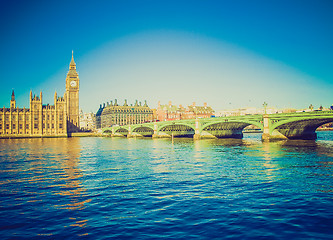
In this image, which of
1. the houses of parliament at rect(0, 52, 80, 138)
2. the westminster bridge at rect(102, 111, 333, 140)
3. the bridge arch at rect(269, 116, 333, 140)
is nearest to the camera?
the westminster bridge at rect(102, 111, 333, 140)

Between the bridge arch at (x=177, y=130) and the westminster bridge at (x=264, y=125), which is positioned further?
the bridge arch at (x=177, y=130)

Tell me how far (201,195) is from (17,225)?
1122cm

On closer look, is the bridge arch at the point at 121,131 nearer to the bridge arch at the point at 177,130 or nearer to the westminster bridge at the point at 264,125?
the westminster bridge at the point at 264,125

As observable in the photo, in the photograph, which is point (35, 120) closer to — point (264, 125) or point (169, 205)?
point (264, 125)

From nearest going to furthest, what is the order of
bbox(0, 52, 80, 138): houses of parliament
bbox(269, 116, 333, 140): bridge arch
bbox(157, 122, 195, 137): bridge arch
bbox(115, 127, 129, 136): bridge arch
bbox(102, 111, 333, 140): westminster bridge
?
bbox(102, 111, 333, 140): westminster bridge → bbox(269, 116, 333, 140): bridge arch → bbox(157, 122, 195, 137): bridge arch → bbox(0, 52, 80, 138): houses of parliament → bbox(115, 127, 129, 136): bridge arch

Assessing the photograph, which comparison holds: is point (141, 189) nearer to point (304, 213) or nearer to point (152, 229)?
point (152, 229)

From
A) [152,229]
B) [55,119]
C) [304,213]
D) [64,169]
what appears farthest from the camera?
[55,119]

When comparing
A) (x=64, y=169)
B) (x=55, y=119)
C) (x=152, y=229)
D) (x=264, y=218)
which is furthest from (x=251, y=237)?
(x=55, y=119)

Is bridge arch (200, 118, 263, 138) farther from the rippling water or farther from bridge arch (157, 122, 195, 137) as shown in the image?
the rippling water

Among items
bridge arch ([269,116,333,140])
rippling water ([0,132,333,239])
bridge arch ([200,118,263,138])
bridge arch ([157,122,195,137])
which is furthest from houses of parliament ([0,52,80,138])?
rippling water ([0,132,333,239])

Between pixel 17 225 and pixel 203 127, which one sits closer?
pixel 17 225

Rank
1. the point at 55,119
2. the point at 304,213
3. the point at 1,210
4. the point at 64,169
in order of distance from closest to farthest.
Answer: the point at 304,213 → the point at 1,210 → the point at 64,169 → the point at 55,119

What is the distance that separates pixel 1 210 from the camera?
16859mm

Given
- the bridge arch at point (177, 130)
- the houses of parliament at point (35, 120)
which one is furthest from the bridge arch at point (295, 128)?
the houses of parliament at point (35, 120)
